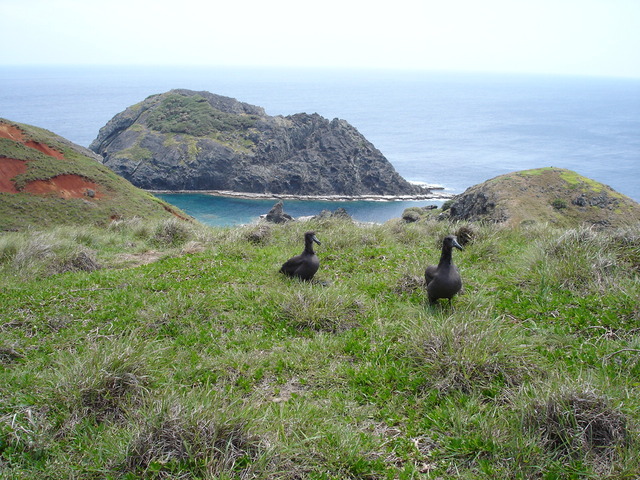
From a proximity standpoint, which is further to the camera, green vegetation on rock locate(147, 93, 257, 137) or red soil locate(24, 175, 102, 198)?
green vegetation on rock locate(147, 93, 257, 137)

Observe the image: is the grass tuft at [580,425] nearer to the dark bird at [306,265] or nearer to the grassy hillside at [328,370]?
the grassy hillside at [328,370]

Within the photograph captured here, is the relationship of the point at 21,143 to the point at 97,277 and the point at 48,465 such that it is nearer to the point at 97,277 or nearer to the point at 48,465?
the point at 97,277

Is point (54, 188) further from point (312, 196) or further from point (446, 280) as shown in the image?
point (312, 196)

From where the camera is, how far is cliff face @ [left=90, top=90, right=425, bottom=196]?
300 feet

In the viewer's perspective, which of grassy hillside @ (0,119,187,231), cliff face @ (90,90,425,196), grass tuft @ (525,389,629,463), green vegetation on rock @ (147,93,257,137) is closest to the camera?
grass tuft @ (525,389,629,463)

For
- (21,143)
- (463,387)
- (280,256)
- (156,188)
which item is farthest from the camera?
(156,188)

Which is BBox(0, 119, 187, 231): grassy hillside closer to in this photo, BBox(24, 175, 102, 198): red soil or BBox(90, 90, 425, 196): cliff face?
BBox(24, 175, 102, 198): red soil

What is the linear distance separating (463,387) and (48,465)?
4.43 metres

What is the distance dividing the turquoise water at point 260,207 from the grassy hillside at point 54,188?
2759 centimetres

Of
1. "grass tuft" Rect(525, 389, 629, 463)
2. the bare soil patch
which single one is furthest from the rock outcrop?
the bare soil patch

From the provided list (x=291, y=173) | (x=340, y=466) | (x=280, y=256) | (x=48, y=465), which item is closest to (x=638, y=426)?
(x=340, y=466)

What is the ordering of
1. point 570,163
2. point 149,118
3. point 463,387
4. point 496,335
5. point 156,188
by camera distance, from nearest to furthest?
1. point 463,387
2. point 496,335
3. point 156,188
4. point 149,118
5. point 570,163

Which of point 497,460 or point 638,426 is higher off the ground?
point 638,426

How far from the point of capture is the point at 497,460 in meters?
4.19
